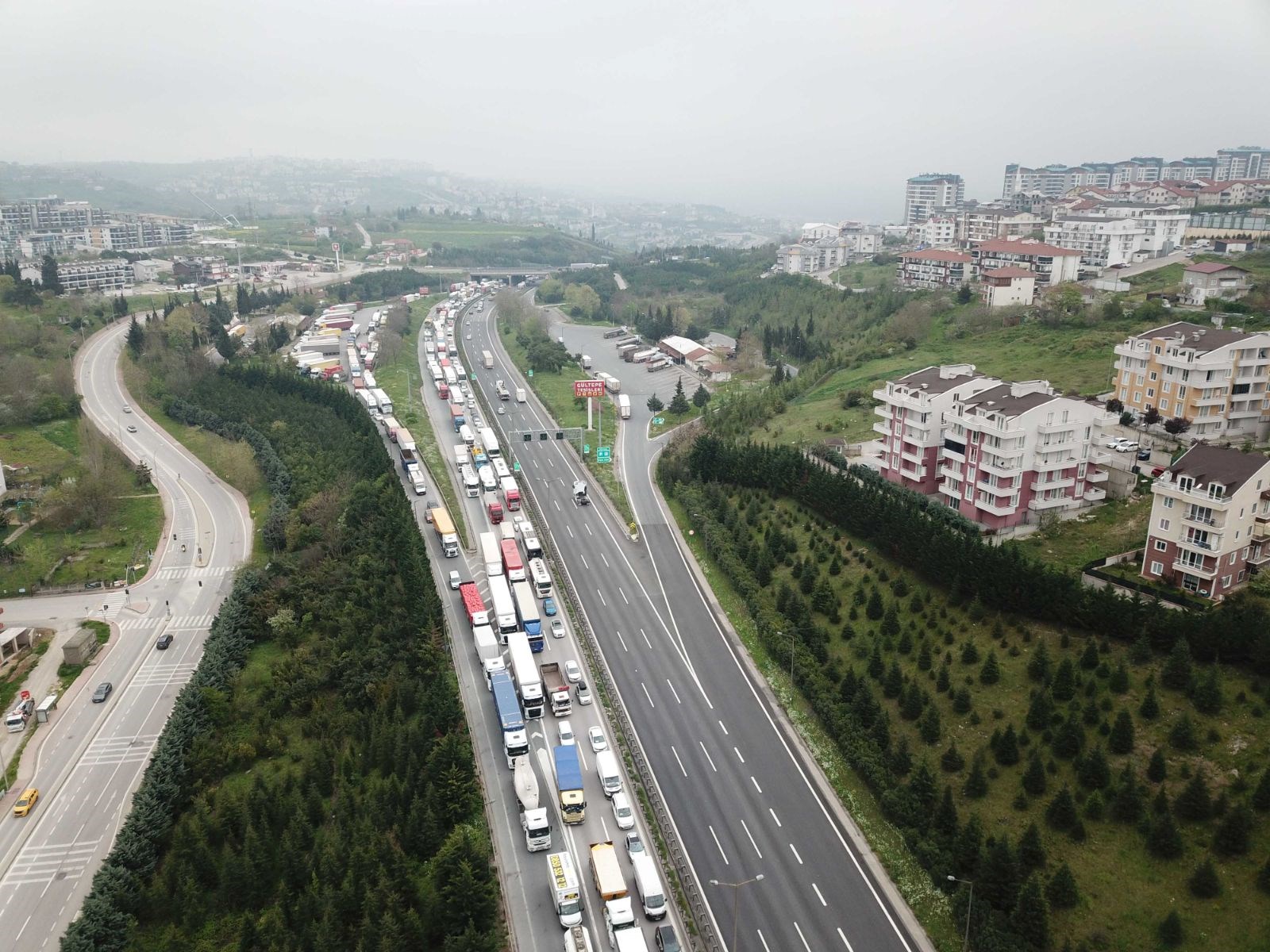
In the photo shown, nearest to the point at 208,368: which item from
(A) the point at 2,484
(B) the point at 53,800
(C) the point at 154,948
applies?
(A) the point at 2,484

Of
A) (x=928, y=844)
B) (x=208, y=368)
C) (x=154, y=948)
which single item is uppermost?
(x=208, y=368)

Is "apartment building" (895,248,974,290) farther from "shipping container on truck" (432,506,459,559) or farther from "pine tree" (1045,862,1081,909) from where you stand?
"pine tree" (1045,862,1081,909)

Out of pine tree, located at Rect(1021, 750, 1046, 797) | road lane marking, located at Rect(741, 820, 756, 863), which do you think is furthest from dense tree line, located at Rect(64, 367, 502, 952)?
pine tree, located at Rect(1021, 750, 1046, 797)

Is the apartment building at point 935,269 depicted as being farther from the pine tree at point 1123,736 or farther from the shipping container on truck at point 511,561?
the pine tree at point 1123,736

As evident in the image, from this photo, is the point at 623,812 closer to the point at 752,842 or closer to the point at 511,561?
the point at 752,842

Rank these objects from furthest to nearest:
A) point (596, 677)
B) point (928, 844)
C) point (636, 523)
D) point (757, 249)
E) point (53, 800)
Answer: point (757, 249) < point (636, 523) < point (596, 677) < point (53, 800) < point (928, 844)

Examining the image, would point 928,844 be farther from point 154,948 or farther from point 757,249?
point 757,249
